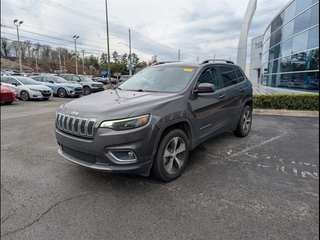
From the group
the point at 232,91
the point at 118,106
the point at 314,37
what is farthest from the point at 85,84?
the point at 118,106

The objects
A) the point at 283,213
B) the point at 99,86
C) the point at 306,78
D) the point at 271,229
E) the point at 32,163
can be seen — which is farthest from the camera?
the point at 99,86

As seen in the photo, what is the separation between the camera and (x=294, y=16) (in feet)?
54.7

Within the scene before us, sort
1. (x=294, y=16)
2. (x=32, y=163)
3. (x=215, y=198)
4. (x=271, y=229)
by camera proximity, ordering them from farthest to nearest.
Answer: (x=294, y=16) → (x=32, y=163) → (x=215, y=198) → (x=271, y=229)

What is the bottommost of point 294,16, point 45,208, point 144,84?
point 45,208

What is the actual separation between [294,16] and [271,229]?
19271mm

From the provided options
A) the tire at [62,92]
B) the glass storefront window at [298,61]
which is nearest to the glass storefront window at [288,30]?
the glass storefront window at [298,61]

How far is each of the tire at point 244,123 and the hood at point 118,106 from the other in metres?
2.50

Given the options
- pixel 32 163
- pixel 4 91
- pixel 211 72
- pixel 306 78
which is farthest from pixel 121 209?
pixel 306 78

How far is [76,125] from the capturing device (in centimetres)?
287

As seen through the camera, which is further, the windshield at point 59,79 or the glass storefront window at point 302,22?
the windshield at point 59,79

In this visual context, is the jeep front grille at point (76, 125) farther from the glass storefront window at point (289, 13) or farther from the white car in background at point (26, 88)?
the glass storefront window at point (289, 13)

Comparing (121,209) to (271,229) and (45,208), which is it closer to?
(45,208)

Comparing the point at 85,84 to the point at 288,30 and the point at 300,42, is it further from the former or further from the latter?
the point at 288,30

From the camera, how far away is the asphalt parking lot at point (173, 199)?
2221mm
